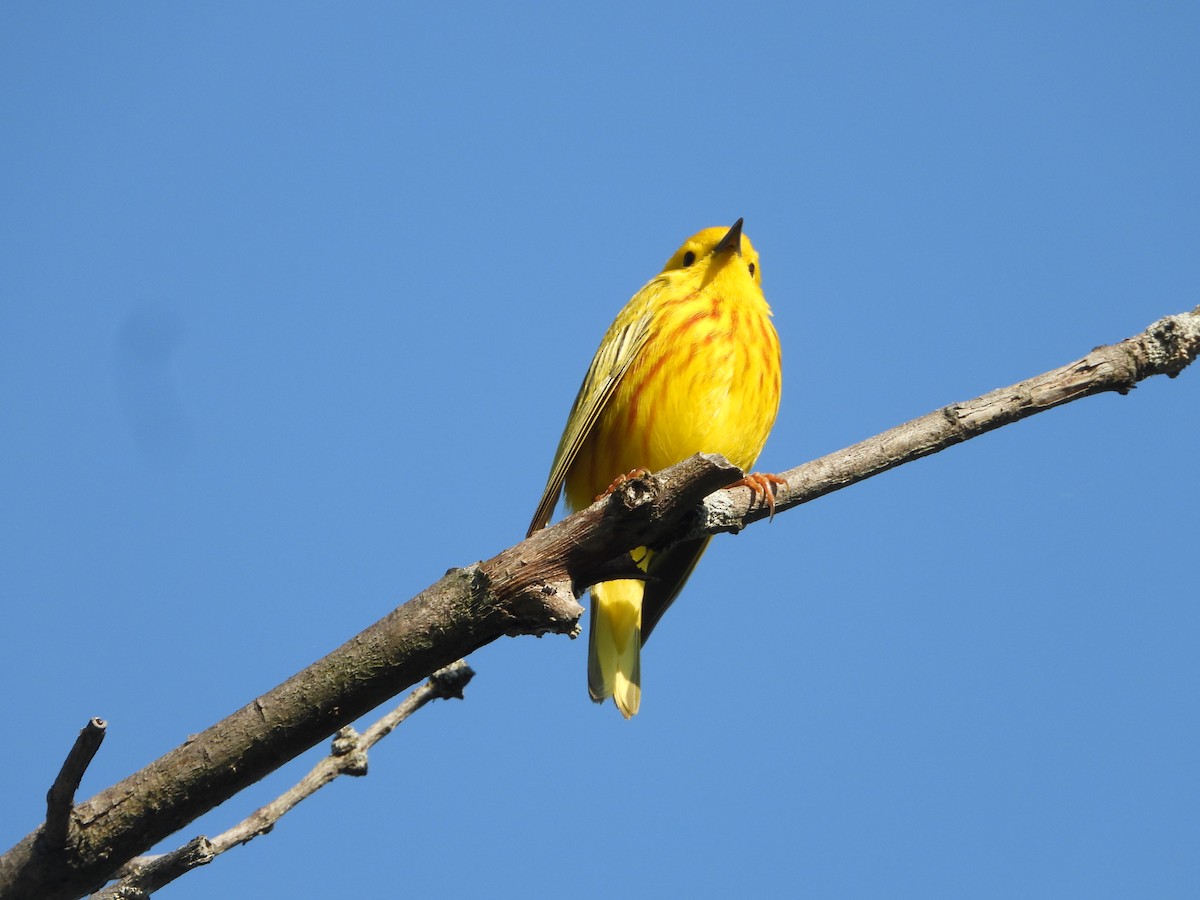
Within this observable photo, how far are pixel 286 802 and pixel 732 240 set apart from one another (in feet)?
11.6

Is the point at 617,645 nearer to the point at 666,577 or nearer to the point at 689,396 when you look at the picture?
the point at 666,577

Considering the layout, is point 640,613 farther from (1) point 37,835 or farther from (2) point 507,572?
(1) point 37,835

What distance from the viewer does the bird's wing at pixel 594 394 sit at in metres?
5.00

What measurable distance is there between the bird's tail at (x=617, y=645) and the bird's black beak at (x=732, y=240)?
1.74 meters

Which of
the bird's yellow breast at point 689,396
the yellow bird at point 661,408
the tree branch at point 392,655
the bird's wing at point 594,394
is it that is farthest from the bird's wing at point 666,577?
the tree branch at point 392,655

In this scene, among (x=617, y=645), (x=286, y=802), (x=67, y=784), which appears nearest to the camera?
(x=67, y=784)

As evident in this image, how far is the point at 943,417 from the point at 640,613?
7.25 feet

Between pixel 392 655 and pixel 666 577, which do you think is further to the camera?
pixel 666 577

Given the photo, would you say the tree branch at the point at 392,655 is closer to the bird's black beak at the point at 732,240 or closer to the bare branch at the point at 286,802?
the bare branch at the point at 286,802

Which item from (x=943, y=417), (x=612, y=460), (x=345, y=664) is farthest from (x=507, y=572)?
(x=612, y=460)

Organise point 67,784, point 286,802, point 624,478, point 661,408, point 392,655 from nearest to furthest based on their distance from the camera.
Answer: point 67,784 < point 392,655 < point 286,802 < point 624,478 < point 661,408

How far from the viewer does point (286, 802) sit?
11.6 ft

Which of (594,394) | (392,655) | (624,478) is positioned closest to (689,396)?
(594,394)

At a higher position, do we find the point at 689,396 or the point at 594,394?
the point at 594,394
